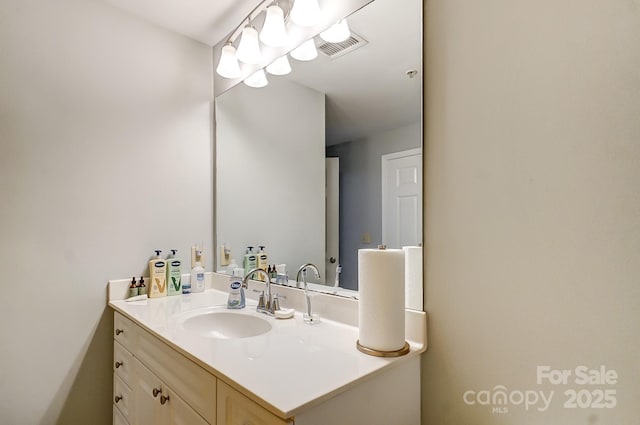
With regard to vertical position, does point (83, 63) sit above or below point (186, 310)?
above

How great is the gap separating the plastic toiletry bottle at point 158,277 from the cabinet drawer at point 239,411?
1000 millimetres

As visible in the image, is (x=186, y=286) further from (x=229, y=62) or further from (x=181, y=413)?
(x=229, y=62)

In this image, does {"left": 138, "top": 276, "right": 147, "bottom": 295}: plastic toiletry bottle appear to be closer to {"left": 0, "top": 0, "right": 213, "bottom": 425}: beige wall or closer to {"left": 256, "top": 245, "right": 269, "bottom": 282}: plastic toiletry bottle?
{"left": 0, "top": 0, "right": 213, "bottom": 425}: beige wall

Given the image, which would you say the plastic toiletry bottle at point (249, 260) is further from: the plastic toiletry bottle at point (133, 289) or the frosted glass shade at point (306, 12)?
the frosted glass shade at point (306, 12)

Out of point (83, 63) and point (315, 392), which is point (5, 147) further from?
point (315, 392)

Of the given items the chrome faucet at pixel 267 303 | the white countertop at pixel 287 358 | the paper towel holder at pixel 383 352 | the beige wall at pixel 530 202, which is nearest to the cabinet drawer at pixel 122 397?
the white countertop at pixel 287 358

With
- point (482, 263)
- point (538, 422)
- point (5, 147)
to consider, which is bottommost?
point (538, 422)

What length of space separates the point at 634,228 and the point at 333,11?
45.4 inches

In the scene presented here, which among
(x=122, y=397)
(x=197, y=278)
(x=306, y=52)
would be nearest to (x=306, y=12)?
(x=306, y=52)

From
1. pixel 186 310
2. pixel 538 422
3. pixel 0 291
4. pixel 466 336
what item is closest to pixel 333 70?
pixel 466 336

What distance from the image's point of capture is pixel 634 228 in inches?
26.9

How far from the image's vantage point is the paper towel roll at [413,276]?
102cm

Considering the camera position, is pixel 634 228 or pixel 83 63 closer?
pixel 634 228

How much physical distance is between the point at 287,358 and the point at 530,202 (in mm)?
750
